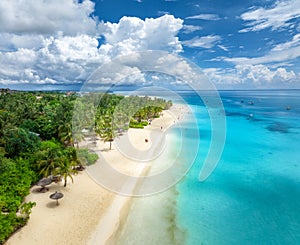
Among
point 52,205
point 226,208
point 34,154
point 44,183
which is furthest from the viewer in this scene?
point 34,154

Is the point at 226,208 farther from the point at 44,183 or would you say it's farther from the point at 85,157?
the point at 44,183

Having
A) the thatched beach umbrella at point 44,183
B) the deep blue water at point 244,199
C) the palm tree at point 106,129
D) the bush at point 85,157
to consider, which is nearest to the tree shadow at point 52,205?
the thatched beach umbrella at point 44,183

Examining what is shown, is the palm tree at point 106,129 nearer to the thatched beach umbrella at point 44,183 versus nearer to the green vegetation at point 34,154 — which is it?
the green vegetation at point 34,154

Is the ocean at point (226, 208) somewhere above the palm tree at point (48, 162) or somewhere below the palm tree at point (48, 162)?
below

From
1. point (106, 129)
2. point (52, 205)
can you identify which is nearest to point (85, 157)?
point (52, 205)

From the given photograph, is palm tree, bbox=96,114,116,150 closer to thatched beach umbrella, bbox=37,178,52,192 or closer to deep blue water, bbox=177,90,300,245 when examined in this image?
deep blue water, bbox=177,90,300,245

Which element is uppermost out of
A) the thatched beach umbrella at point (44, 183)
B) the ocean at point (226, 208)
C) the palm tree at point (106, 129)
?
the palm tree at point (106, 129)

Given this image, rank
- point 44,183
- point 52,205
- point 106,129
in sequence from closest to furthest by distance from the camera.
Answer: point 52,205 → point 44,183 → point 106,129

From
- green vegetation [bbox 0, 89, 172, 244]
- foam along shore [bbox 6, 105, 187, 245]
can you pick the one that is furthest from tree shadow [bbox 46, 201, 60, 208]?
green vegetation [bbox 0, 89, 172, 244]

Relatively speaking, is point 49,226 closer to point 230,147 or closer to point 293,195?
point 293,195

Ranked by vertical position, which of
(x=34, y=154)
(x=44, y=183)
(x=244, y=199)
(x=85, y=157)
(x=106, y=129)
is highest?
(x=106, y=129)

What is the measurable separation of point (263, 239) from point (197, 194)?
6990 millimetres

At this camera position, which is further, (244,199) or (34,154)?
(34,154)

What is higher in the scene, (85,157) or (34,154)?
(34,154)
